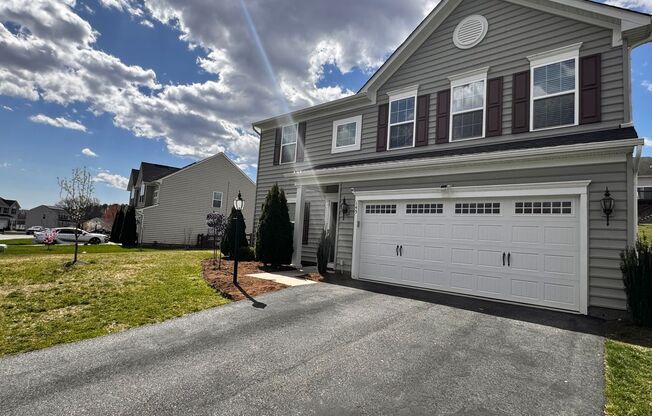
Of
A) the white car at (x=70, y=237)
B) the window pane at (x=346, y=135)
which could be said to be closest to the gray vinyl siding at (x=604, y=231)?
the window pane at (x=346, y=135)

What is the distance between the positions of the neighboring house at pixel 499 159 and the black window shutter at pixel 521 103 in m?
0.03

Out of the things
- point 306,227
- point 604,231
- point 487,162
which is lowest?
point 306,227

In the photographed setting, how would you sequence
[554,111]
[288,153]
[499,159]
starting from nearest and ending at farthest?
[499,159], [554,111], [288,153]

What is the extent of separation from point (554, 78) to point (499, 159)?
2744 millimetres

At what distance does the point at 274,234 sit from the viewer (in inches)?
456

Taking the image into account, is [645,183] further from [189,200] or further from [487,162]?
[189,200]

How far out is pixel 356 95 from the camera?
39.5 ft

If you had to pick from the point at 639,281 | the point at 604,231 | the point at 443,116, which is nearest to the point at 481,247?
the point at 604,231

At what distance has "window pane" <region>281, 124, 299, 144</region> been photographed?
1465 cm

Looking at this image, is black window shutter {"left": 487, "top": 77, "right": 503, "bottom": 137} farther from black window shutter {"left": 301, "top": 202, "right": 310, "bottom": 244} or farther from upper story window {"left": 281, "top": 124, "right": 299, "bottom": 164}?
upper story window {"left": 281, "top": 124, "right": 299, "bottom": 164}

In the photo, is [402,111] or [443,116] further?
[402,111]

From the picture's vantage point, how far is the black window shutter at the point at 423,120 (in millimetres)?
10281

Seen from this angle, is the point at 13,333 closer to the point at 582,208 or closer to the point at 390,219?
the point at 390,219

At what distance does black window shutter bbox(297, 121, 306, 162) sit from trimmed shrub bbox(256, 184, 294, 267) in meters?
2.87
